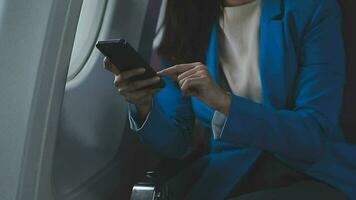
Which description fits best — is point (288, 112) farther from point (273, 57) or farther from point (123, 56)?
point (123, 56)

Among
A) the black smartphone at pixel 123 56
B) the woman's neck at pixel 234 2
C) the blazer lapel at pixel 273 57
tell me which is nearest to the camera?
the black smartphone at pixel 123 56

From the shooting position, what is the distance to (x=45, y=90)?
0.98 metres

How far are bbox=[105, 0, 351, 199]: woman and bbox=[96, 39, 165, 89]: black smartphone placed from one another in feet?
0.06

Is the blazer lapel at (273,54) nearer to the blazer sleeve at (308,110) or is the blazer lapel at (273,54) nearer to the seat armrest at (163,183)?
the blazer sleeve at (308,110)

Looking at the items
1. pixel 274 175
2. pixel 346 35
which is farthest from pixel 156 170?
pixel 346 35

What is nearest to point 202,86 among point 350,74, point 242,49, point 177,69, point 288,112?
point 177,69

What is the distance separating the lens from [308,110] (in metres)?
1.20

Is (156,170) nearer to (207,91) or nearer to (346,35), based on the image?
(207,91)

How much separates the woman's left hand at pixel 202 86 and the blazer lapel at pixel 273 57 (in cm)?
18

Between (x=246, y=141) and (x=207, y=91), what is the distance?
0.45ft

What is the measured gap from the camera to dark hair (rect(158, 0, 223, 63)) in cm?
146

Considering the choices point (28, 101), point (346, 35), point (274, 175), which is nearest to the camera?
point (28, 101)

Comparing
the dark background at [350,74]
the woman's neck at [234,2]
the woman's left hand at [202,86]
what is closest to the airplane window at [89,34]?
the woman's neck at [234,2]

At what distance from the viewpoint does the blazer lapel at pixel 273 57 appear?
4.22 feet
